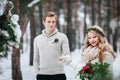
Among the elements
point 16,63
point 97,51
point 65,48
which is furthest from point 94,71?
point 16,63

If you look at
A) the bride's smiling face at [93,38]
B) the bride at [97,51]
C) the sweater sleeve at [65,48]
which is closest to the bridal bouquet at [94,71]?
the bride at [97,51]

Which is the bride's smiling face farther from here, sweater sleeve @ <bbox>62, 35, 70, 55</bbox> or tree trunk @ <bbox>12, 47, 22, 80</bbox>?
tree trunk @ <bbox>12, 47, 22, 80</bbox>

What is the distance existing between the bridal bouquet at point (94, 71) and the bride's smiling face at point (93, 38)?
1.31 ft

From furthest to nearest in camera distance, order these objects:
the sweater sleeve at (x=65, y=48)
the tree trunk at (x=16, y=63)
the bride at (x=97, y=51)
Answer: the tree trunk at (x=16, y=63) < the sweater sleeve at (x=65, y=48) < the bride at (x=97, y=51)

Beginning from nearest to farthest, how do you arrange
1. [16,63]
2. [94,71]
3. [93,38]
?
1. [94,71]
2. [93,38]
3. [16,63]

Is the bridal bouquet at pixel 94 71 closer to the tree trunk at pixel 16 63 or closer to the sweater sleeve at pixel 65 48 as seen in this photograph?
the sweater sleeve at pixel 65 48

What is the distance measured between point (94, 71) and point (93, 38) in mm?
599

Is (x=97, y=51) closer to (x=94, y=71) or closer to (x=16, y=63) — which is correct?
(x=94, y=71)

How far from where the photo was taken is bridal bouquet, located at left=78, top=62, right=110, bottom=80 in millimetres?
6340

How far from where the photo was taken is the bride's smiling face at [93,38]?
265 inches

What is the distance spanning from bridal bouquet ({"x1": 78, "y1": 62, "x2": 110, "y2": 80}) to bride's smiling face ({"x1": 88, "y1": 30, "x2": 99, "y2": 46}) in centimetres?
40

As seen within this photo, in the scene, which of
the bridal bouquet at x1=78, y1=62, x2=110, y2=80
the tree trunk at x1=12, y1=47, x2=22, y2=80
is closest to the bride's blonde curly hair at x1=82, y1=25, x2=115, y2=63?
the bridal bouquet at x1=78, y1=62, x2=110, y2=80

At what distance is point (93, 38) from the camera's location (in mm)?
6734

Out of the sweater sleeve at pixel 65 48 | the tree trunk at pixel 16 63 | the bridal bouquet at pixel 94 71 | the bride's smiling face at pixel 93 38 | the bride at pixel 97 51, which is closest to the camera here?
the bridal bouquet at pixel 94 71
